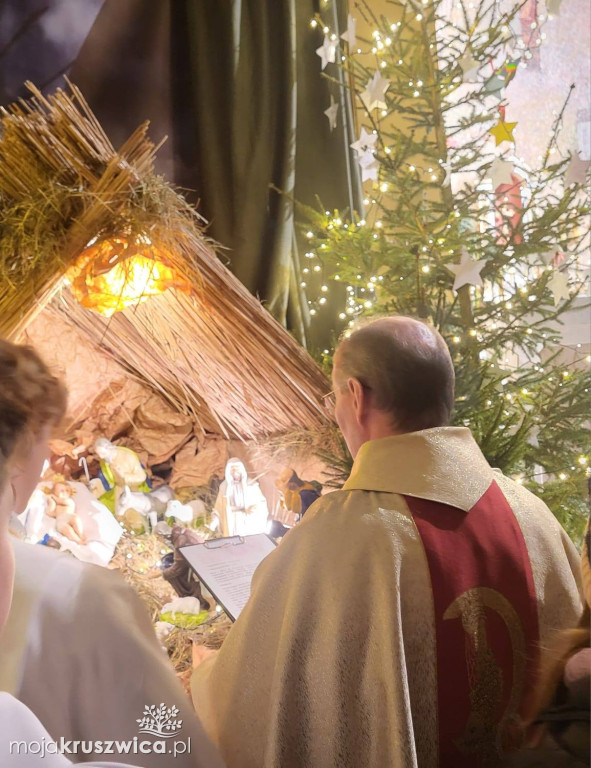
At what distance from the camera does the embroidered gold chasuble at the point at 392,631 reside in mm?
1135

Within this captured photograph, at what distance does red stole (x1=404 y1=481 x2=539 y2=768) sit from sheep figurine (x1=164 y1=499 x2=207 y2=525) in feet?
3.77

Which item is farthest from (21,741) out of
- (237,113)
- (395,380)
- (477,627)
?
(237,113)

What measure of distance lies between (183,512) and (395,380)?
1116mm

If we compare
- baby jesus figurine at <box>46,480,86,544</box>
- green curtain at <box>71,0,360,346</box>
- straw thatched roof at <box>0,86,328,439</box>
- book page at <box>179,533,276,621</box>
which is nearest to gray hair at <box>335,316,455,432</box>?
book page at <box>179,533,276,621</box>

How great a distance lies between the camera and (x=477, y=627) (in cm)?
122

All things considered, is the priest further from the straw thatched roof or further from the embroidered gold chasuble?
the straw thatched roof

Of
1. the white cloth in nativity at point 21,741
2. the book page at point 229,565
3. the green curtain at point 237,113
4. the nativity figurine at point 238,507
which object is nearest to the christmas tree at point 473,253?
the green curtain at point 237,113

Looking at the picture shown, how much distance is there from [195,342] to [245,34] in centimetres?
152

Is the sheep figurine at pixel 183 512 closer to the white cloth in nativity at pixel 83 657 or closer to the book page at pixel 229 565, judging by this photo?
the book page at pixel 229 565

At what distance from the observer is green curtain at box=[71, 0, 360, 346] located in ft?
9.14

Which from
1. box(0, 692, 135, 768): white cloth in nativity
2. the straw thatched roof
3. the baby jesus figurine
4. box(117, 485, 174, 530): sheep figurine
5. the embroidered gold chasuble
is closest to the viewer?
box(0, 692, 135, 768): white cloth in nativity

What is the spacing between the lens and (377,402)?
1412 mm

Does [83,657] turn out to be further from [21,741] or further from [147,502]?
[147,502]

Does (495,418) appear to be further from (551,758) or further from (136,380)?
(551,758)
